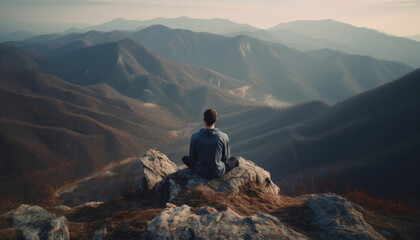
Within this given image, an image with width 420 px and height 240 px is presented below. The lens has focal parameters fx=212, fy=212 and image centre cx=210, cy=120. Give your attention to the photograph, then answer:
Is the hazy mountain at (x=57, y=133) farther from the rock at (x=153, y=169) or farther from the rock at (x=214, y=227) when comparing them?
the rock at (x=214, y=227)

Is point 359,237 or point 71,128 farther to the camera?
point 71,128

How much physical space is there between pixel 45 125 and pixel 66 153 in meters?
15.7

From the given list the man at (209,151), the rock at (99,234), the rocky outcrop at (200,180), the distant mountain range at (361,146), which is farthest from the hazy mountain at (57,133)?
the man at (209,151)

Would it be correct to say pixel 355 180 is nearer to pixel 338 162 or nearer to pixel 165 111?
pixel 338 162

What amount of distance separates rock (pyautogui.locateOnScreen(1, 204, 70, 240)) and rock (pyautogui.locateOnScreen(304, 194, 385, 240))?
232 inches

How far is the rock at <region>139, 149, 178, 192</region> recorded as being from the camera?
8.49m

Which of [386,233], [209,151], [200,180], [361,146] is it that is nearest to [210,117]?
[209,151]

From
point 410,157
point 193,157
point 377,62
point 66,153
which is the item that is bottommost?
point 66,153

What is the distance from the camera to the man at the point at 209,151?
6.53m

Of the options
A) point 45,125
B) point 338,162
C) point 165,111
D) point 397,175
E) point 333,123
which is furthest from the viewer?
point 165,111

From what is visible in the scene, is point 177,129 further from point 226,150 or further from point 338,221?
point 338,221

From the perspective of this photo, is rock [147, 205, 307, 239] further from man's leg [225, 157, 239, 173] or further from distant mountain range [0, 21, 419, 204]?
distant mountain range [0, 21, 419, 204]

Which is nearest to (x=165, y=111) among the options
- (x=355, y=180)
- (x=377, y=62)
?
(x=355, y=180)

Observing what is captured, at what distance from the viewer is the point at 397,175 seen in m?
33.4
